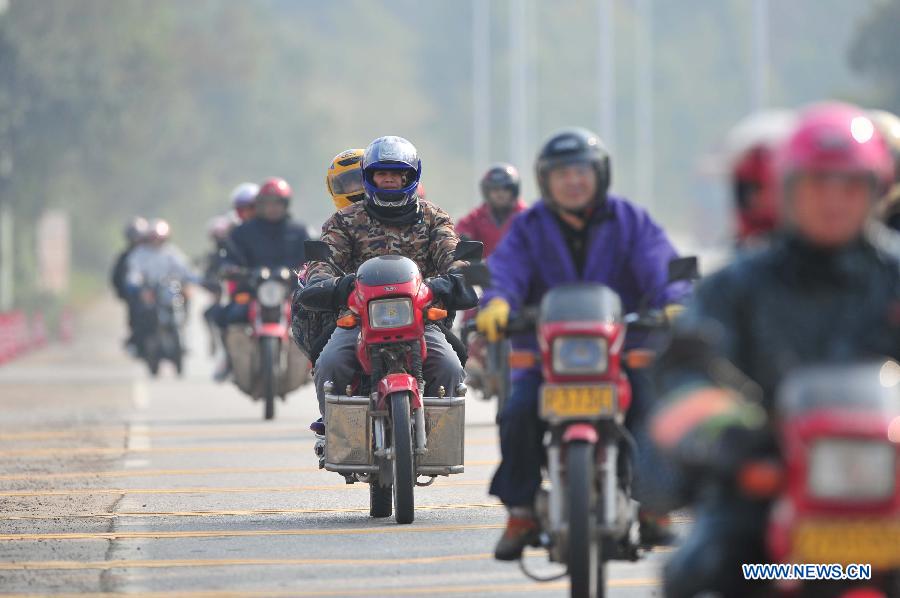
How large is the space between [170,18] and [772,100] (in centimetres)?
3777

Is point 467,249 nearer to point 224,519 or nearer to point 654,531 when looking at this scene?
point 224,519

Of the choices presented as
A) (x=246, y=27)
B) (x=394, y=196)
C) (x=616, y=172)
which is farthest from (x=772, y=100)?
(x=394, y=196)

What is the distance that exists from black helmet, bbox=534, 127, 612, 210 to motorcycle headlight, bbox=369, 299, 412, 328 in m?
2.75

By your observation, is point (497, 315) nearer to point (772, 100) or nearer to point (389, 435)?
point (389, 435)

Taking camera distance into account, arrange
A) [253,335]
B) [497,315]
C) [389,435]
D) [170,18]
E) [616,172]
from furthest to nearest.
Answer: [616,172] → [170,18] → [253,335] → [389,435] → [497,315]

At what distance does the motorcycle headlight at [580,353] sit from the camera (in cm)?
780

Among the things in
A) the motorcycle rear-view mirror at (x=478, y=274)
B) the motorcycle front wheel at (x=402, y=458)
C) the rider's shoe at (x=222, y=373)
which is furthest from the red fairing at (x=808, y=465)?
the rider's shoe at (x=222, y=373)

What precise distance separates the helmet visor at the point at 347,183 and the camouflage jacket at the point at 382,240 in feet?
3.61

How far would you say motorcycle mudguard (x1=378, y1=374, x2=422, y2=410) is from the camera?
10.9 metres

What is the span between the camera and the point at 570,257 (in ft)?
27.9

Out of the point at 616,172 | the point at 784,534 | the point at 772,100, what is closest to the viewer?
the point at 784,534

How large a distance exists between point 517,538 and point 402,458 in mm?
2530

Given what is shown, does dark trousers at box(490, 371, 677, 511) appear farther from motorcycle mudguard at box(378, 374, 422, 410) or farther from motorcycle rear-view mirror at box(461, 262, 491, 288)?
motorcycle mudguard at box(378, 374, 422, 410)

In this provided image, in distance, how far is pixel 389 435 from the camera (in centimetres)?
1105
